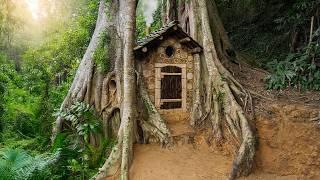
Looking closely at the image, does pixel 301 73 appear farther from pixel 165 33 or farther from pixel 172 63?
pixel 165 33

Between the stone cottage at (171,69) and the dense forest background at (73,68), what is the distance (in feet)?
5.68

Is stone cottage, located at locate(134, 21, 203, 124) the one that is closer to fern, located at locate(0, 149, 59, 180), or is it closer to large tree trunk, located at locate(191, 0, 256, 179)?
large tree trunk, located at locate(191, 0, 256, 179)

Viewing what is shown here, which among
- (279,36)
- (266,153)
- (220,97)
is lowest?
(266,153)

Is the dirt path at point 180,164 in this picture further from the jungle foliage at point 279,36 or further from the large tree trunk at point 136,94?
the jungle foliage at point 279,36

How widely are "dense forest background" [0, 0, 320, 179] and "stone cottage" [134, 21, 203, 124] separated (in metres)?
1.73

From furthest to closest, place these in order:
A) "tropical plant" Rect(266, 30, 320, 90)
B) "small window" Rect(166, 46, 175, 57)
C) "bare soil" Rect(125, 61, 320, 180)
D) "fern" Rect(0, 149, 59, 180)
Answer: "small window" Rect(166, 46, 175, 57) → "tropical plant" Rect(266, 30, 320, 90) → "bare soil" Rect(125, 61, 320, 180) → "fern" Rect(0, 149, 59, 180)

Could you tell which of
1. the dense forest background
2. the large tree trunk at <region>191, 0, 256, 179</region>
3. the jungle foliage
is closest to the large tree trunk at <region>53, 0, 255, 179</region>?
the large tree trunk at <region>191, 0, 256, 179</region>

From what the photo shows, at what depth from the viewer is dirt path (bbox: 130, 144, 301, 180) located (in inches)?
323

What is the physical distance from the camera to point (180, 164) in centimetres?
868

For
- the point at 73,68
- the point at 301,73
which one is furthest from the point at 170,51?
the point at 73,68

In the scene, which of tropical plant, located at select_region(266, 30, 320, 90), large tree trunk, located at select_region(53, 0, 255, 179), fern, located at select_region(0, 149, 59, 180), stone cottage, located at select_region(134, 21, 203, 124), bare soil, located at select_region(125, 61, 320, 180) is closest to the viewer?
fern, located at select_region(0, 149, 59, 180)

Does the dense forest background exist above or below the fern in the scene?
above

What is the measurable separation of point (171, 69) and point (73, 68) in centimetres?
573

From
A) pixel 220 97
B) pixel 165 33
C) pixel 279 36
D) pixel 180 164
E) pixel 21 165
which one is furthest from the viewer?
pixel 279 36
